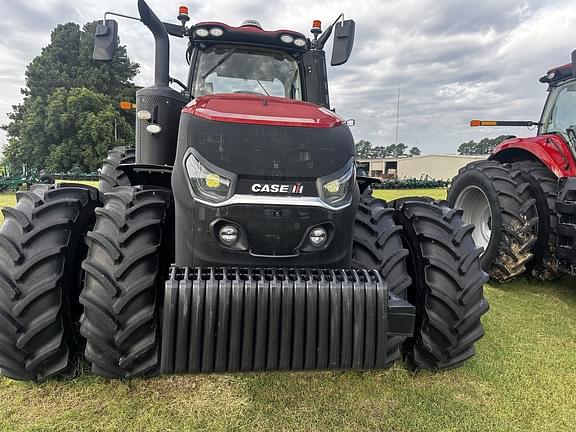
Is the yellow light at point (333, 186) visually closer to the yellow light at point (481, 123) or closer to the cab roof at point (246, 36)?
the cab roof at point (246, 36)

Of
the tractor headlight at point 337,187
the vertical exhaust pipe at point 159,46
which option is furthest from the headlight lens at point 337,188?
the vertical exhaust pipe at point 159,46

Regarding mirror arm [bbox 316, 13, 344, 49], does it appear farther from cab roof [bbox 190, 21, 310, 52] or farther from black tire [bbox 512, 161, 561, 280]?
black tire [bbox 512, 161, 561, 280]

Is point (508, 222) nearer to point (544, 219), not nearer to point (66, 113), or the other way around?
point (544, 219)

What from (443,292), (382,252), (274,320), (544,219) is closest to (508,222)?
(544,219)

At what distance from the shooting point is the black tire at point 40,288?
2166mm

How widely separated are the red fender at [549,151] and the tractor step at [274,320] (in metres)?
3.59

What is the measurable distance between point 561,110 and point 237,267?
16.7 ft

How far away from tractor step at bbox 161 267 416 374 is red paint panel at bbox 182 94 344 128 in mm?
783

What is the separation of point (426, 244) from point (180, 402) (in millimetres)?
1802

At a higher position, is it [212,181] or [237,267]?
[212,181]

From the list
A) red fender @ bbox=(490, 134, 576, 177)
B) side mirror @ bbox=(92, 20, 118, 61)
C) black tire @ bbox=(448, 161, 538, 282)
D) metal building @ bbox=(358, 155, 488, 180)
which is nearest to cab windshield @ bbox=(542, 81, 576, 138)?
red fender @ bbox=(490, 134, 576, 177)

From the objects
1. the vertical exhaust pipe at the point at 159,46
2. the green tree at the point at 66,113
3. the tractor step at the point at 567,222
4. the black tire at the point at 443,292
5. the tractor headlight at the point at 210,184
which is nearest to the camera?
the tractor headlight at the point at 210,184

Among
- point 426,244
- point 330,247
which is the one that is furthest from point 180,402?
point 426,244

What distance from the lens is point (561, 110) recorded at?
5078mm
